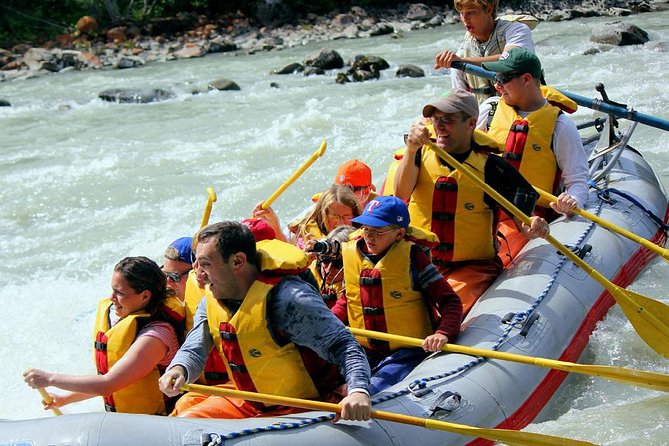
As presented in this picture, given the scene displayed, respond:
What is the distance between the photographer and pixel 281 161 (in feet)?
28.5

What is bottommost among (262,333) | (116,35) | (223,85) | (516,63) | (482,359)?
(116,35)

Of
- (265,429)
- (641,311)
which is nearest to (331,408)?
(265,429)

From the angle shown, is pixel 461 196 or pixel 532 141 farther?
pixel 532 141

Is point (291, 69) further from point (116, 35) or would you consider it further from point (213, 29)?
point (116, 35)

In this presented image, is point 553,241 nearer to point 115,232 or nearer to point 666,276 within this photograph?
point 666,276

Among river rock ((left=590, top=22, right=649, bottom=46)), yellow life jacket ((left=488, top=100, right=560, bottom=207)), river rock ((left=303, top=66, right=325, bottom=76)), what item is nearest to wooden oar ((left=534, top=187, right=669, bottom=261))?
yellow life jacket ((left=488, top=100, right=560, bottom=207))

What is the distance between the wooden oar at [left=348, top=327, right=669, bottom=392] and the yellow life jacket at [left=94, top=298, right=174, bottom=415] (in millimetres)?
695

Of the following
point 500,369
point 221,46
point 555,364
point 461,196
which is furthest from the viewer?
point 221,46

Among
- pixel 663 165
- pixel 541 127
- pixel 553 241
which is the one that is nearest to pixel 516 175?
pixel 553 241

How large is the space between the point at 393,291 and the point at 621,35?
9.87m

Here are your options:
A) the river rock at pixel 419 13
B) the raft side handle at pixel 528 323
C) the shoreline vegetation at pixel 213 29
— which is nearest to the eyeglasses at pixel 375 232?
the raft side handle at pixel 528 323

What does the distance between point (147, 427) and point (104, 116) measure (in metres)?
9.52

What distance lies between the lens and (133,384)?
311 cm

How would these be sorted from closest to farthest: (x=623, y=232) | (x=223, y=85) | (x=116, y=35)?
(x=623, y=232) → (x=223, y=85) → (x=116, y=35)
